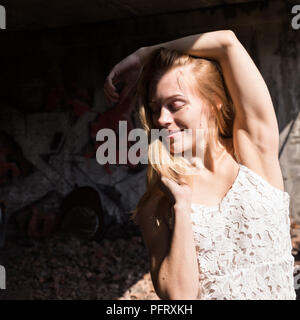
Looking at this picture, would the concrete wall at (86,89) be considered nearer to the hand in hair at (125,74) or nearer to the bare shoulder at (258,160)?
the bare shoulder at (258,160)

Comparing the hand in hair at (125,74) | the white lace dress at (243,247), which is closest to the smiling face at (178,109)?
the hand in hair at (125,74)

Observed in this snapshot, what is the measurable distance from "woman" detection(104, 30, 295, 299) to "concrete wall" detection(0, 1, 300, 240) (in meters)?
7.16

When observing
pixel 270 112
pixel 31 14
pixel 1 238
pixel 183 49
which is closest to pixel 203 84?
pixel 183 49

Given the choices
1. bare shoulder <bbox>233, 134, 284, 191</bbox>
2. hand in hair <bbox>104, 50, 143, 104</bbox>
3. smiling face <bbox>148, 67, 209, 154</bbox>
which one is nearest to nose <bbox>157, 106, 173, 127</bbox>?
smiling face <bbox>148, 67, 209, 154</bbox>

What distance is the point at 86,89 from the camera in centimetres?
1025

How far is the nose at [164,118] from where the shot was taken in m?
1.96

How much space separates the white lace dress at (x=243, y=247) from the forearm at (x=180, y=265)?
3.2 inches

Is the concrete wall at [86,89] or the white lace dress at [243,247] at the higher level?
the concrete wall at [86,89]

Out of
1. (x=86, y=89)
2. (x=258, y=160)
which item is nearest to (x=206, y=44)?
(x=258, y=160)

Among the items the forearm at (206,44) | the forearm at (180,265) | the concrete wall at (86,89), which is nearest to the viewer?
the forearm at (180,265)

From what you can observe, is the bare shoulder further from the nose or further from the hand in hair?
the hand in hair

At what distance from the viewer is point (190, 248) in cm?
186

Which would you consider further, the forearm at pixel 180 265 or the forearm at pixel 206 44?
the forearm at pixel 206 44
